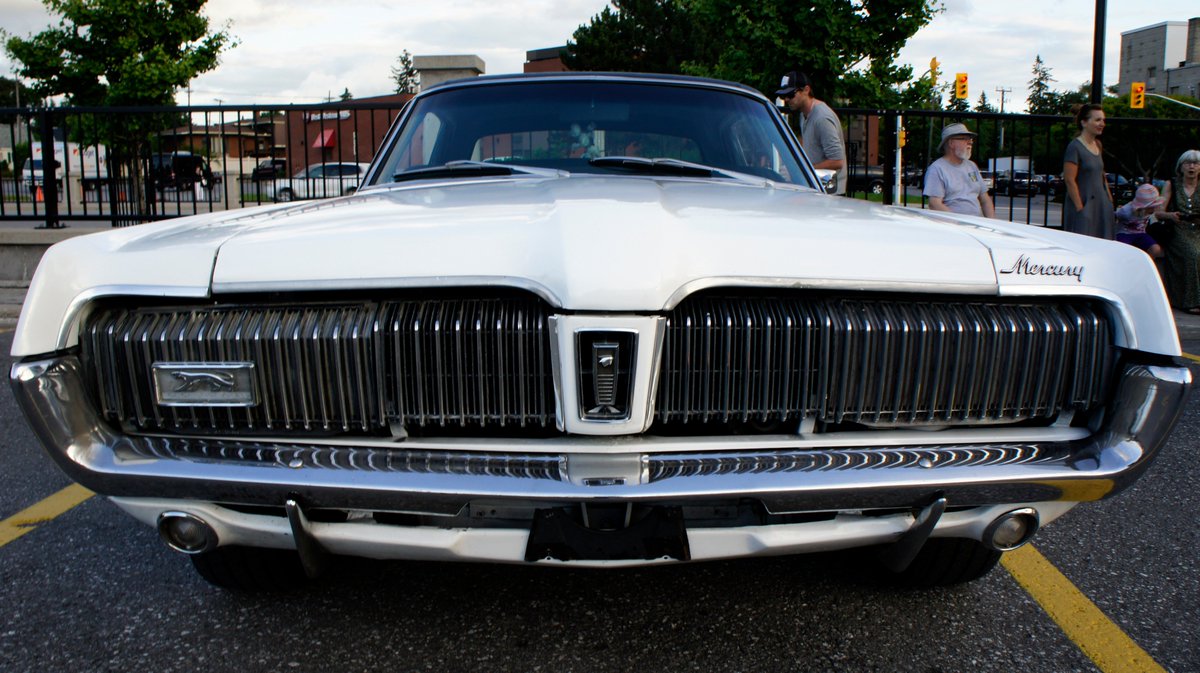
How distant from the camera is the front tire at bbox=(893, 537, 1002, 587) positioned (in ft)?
7.91

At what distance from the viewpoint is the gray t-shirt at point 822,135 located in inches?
242

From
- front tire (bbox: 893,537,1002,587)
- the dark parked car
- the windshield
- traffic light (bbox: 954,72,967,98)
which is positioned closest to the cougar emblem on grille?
the windshield

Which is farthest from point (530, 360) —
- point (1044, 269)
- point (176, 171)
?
point (176, 171)

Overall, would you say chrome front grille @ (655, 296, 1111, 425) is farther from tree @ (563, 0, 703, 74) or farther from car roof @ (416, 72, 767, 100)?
tree @ (563, 0, 703, 74)

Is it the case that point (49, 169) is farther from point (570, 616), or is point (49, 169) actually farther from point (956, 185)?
point (570, 616)

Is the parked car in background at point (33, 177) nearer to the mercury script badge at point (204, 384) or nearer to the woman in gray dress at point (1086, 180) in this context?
the mercury script badge at point (204, 384)

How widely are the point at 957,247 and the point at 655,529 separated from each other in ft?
2.96

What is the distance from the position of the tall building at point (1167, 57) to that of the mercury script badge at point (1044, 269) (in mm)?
90001

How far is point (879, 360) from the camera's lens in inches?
80.4

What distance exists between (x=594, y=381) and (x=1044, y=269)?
102 centimetres

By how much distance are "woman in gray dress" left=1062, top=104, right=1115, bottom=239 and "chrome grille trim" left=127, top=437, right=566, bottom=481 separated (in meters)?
6.68

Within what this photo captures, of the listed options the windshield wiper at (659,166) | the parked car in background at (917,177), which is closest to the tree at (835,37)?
the parked car in background at (917,177)

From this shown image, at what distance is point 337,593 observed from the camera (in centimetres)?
259

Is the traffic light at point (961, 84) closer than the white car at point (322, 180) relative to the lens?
No
